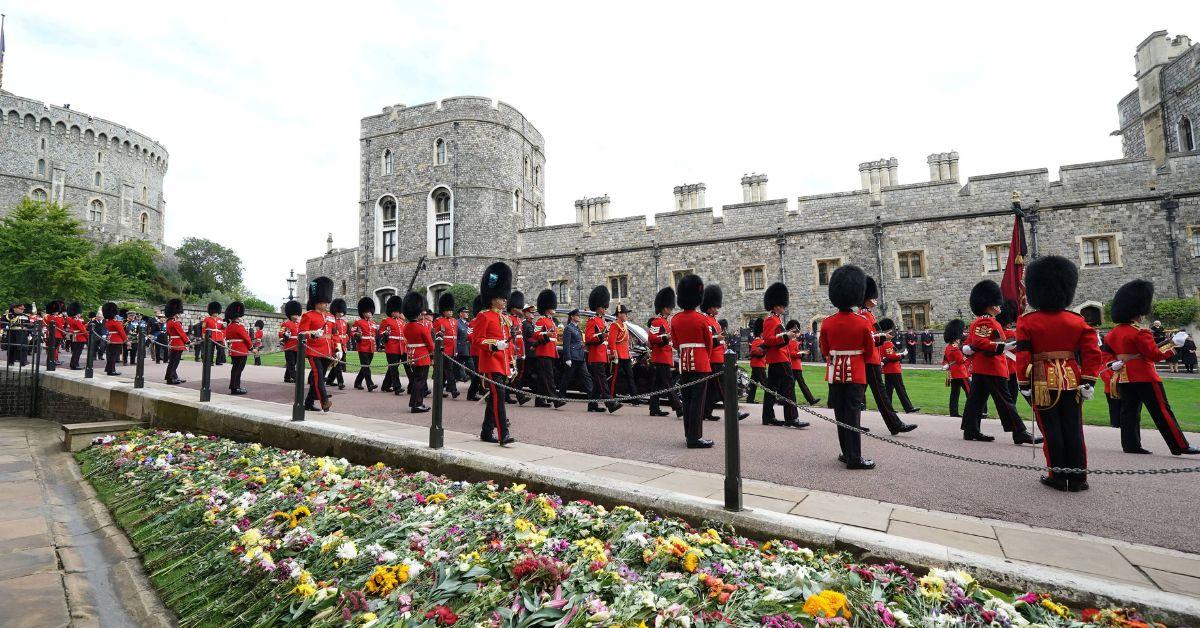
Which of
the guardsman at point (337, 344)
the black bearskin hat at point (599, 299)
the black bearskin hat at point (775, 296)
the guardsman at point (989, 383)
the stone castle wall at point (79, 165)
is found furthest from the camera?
the stone castle wall at point (79, 165)

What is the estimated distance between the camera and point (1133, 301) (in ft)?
20.6

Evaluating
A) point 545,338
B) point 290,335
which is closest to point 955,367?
point 545,338

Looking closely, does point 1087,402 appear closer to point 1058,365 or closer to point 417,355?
point 1058,365

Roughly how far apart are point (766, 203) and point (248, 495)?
26.4 m

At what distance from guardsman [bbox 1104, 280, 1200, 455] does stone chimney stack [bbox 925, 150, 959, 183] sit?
22464 millimetres

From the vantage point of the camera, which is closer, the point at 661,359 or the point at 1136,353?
the point at 1136,353

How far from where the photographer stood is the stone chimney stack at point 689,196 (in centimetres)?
3069

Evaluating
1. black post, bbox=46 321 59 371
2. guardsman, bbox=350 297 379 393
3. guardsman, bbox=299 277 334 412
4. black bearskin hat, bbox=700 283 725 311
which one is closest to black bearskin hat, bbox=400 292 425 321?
guardsman, bbox=299 277 334 412

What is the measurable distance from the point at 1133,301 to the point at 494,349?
7.06m

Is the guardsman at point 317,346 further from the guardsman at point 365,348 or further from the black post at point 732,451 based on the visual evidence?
the black post at point 732,451

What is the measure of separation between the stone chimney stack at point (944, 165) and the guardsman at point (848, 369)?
80.5 ft

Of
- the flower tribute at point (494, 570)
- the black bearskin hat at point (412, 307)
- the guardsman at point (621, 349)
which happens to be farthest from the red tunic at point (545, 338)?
the flower tribute at point (494, 570)

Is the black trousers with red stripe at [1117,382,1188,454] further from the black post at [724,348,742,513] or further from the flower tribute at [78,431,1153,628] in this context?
the black post at [724,348,742,513]

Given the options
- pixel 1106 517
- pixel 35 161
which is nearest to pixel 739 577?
pixel 1106 517
